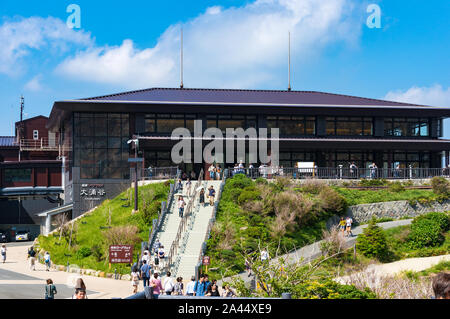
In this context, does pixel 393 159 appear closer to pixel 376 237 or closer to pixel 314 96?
pixel 314 96

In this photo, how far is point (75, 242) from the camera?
32.9 meters

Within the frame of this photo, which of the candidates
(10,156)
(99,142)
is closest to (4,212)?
(10,156)

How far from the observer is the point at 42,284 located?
25.3m

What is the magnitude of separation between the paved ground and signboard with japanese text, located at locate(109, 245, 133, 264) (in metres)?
1.11

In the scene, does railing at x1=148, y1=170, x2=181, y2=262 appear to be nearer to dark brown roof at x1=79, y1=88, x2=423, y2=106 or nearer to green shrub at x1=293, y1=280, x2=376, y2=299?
dark brown roof at x1=79, y1=88, x2=423, y2=106

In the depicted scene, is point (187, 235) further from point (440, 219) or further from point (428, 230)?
point (440, 219)

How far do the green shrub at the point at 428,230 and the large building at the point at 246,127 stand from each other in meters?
14.5

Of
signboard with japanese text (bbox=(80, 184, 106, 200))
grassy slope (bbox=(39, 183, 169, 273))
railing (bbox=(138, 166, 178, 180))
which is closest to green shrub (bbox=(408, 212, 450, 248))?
grassy slope (bbox=(39, 183, 169, 273))

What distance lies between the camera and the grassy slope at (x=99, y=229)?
97.9ft

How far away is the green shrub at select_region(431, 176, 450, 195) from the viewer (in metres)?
38.9

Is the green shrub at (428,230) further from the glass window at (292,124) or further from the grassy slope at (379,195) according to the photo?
the glass window at (292,124)

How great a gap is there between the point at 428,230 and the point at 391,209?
5637 mm

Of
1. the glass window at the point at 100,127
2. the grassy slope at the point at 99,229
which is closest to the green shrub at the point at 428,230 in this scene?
the grassy slope at the point at 99,229
